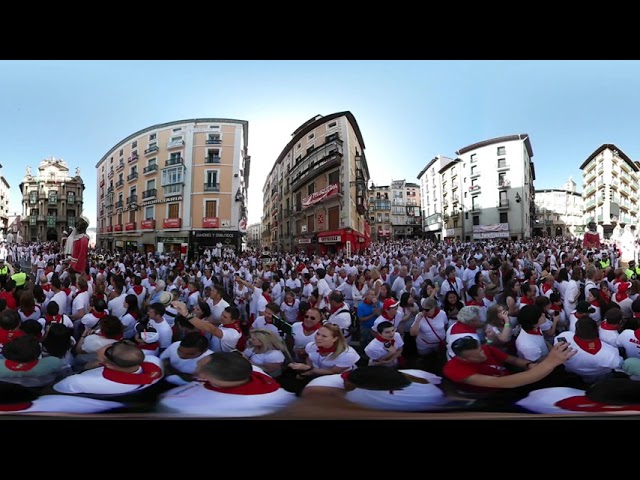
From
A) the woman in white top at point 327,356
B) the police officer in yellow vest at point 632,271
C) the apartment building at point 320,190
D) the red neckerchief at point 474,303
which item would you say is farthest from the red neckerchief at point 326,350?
the police officer in yellow vest at point 632,271

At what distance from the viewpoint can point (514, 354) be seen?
1244mm

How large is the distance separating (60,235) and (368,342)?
5.99 feet

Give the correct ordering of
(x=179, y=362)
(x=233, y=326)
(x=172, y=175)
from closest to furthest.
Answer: (x=179, y=362), (x=233, y=326), (x=172, y=175)

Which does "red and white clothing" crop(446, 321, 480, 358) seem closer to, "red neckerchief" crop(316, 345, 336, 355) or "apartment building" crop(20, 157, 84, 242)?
"red neckerchief" crop(316, 345, 336, 355)

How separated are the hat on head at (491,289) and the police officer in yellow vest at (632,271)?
915mm

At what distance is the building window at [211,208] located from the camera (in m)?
1.40

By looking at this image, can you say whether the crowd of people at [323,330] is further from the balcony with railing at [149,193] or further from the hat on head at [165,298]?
the balcony with railing at [149,193]

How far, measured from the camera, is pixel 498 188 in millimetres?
1613

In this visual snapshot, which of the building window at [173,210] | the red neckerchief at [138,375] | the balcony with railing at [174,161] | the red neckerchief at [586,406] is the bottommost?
the red neckerchief at [586,406]

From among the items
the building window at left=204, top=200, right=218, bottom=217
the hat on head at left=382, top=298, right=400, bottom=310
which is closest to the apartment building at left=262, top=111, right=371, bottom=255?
the building window at left=204, top=200, right=218, bottom=217

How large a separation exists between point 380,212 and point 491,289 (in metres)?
0.83

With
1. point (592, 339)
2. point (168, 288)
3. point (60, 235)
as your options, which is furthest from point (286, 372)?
point (60, 235)

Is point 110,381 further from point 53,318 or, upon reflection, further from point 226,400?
point 53,318

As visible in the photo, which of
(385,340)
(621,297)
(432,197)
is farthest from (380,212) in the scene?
(621,297)
